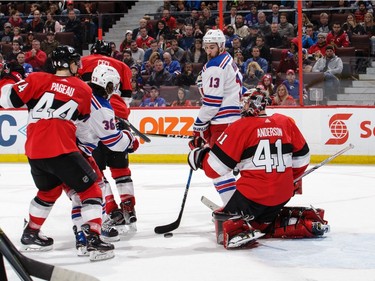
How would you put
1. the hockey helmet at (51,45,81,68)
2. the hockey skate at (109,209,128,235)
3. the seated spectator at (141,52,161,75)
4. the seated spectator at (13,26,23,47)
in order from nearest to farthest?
the hockey helmet at (51,45,81,68) < the hockey skate at (109,209,128,235) < the seated spectator at (141,52,161,75) < the seated spectator at (13,26,23,47)

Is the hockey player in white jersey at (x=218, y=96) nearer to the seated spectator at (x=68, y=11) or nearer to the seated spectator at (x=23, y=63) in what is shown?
the seated spectator at (x=23, y=63)

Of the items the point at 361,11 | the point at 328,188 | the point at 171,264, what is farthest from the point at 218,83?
the point at 361,11

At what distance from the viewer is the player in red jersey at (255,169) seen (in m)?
4.59

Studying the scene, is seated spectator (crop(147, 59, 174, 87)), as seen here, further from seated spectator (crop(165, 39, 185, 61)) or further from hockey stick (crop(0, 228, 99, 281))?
hockey stick (crop(0, 228, 99, 281))

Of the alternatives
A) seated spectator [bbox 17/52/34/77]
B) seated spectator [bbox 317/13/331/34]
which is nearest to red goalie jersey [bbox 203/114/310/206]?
seated spectator [bbox 317/13/331/34]

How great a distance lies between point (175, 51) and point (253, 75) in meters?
1.33

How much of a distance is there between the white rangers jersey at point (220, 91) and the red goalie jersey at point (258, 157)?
66cm

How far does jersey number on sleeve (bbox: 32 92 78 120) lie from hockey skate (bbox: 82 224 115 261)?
26.6 inches

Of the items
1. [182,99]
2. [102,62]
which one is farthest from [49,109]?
[182,99]

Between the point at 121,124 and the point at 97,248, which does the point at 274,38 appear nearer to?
the point at 121,124

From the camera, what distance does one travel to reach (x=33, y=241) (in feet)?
15.2

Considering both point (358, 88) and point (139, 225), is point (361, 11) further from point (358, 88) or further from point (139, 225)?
point (139, 225)

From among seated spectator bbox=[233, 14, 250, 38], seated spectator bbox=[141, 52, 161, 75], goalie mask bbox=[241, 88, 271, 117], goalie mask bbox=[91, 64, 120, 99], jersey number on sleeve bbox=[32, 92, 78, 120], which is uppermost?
goalie mask bbox=[91, 64, 120, 99]

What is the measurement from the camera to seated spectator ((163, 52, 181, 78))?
9227mm
